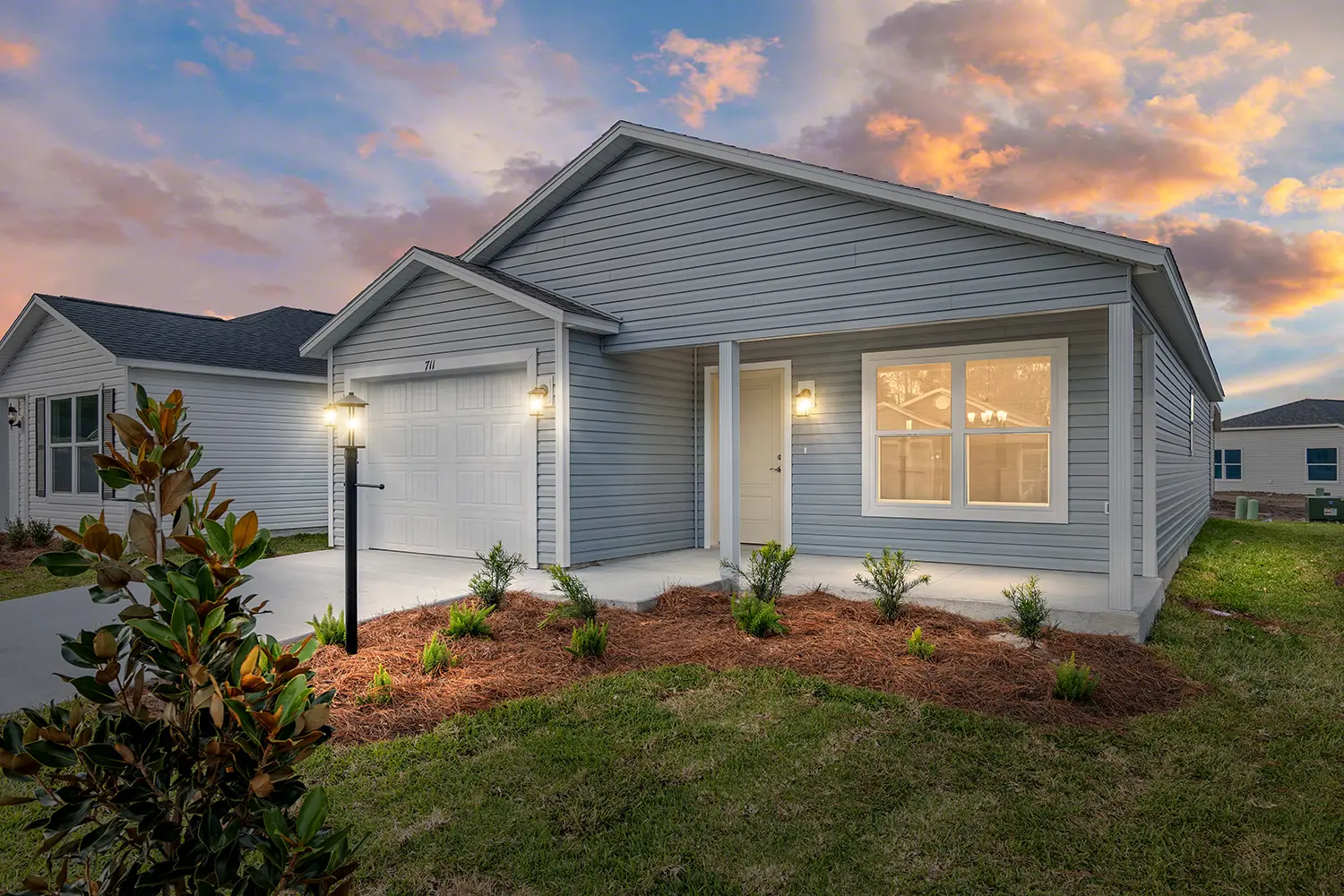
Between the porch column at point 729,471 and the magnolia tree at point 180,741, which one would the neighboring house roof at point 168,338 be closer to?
the porch column at point 729,471

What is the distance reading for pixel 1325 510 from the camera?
19.5 m

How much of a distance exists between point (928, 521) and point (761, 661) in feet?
13.4

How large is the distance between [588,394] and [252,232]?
8249mm

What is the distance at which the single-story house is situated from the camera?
23.5ft

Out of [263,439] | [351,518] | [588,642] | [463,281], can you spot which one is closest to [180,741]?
[588,642]

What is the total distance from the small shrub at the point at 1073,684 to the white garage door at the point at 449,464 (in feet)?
18.2

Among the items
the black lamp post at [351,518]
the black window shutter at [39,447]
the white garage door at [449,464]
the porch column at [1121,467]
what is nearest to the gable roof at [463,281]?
the white garage door at [449,464]

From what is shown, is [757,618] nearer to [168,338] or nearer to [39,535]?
[39,535]

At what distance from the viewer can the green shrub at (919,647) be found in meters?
5.05

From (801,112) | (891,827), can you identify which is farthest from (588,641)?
(801,112)

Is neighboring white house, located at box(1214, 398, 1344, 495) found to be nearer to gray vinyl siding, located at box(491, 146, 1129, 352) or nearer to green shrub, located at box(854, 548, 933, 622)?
gray vinyl siding, located at box(491, 146, 1129, 352)

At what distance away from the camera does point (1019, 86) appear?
30.6 feet

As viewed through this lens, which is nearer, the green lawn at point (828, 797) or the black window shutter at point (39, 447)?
the green lawn at point (828, 797)

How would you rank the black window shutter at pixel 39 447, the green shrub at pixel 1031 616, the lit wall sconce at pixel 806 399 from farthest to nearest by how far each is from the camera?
the black window shutter at pixel 39 447 → the lit wall sconce at pixel 806 399 → the green shrub at pixel 1031 616
